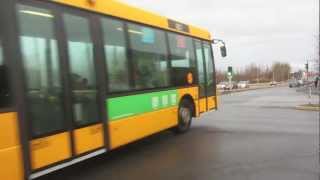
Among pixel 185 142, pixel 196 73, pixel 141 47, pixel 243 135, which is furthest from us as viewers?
pixel 196 73

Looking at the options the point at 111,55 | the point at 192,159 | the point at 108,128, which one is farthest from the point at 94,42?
the point at 192,159

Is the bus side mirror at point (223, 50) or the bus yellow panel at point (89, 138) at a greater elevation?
the bus side mirror at point (223, 50)

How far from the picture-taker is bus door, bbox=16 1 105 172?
7.16 metres

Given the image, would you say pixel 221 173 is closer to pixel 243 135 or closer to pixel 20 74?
pixel 20 74

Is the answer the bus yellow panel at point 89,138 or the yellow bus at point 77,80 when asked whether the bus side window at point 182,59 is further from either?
the bus yellow panel at point 89,138

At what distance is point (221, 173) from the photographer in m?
8.58

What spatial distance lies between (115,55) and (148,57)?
1.57 meters

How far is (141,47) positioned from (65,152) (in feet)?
12.0

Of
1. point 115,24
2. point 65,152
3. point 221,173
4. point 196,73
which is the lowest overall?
point 221,173

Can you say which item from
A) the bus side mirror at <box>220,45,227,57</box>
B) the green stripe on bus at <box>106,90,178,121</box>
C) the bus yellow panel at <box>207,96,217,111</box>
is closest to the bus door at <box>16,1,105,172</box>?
the green stripe on bus at <box>106,90,178,121</box>

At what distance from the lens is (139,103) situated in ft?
34.3

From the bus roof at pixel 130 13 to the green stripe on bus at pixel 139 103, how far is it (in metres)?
1.56

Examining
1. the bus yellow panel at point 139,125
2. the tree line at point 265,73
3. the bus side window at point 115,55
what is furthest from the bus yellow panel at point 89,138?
the tree line at point 265,73

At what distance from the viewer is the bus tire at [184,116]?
13.3m
